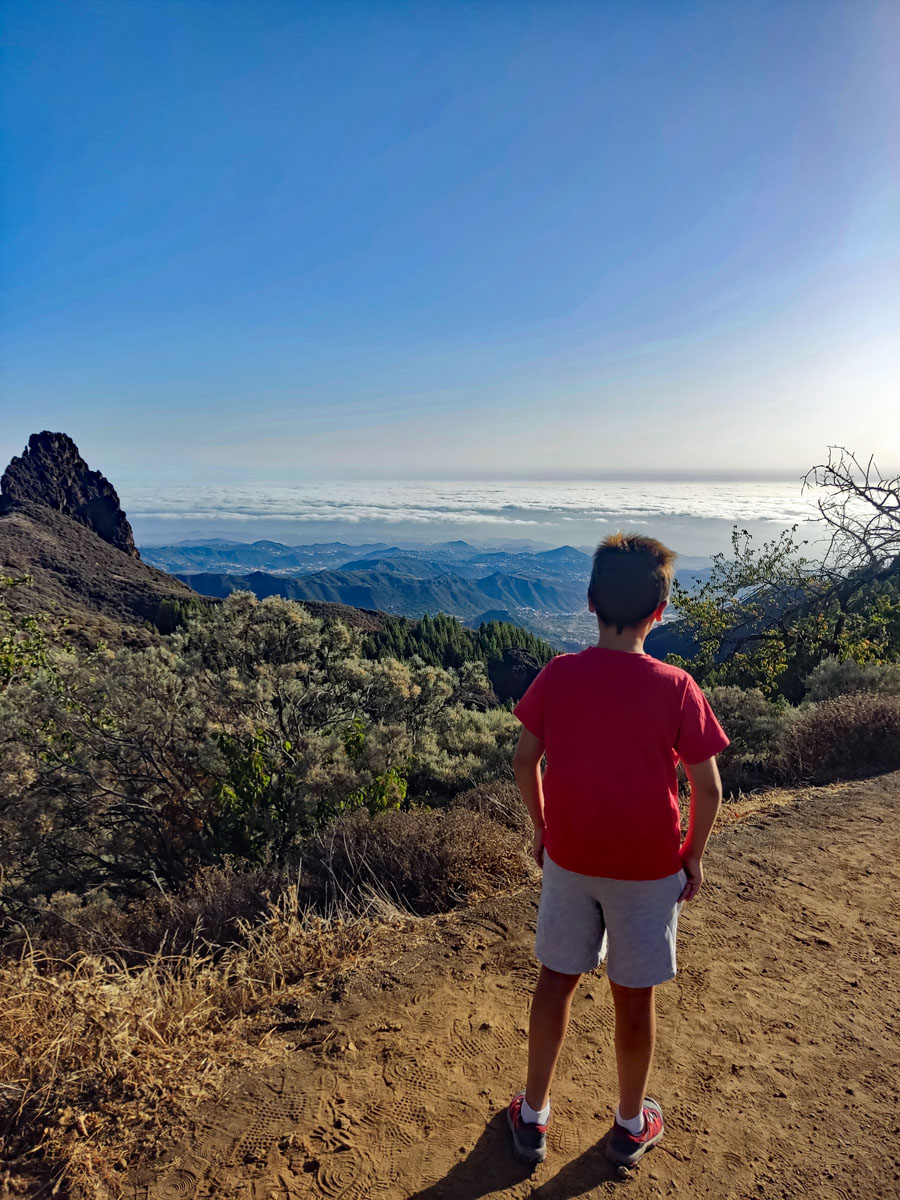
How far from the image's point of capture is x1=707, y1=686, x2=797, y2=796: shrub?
295 inches

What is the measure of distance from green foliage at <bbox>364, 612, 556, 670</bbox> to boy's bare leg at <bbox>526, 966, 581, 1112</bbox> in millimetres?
54533

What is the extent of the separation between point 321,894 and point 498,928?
1527 mm

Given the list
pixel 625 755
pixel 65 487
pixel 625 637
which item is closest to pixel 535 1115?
pixel 625 755

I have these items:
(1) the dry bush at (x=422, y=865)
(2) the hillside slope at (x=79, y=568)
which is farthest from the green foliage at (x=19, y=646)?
(2) the hillside slope at (x=79, y=568)

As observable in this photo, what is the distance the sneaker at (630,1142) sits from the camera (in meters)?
2.29

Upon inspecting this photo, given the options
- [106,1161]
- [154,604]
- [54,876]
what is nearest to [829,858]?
[106,1161]

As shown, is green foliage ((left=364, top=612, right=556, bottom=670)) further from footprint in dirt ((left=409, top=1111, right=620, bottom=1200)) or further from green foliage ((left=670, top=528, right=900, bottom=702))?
footprint in dirt ((left=409, top=1111, right=620, bottom=1200))

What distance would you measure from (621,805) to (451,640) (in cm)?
6937

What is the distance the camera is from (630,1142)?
2305 mm

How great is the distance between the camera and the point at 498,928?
3975 mm

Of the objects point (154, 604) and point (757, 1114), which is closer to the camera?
point (757, 1114)

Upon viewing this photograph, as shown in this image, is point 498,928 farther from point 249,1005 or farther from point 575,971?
point 575,971

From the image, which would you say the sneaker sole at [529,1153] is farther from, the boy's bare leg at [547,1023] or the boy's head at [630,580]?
the boy's head at [630,580]

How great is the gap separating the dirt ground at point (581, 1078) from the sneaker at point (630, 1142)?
53 mm
